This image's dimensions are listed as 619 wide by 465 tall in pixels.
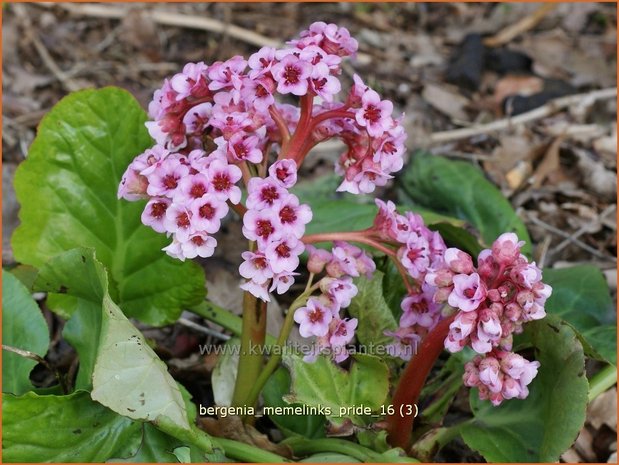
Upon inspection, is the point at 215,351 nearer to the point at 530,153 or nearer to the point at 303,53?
the point at 303,53

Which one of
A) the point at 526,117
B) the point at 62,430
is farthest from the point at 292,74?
the point at 526,117

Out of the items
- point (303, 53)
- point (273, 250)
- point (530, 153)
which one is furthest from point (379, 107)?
point (530, 153)

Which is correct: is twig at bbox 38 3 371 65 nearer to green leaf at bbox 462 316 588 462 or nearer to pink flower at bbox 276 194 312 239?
green leaf at bbox 462 316 588 462

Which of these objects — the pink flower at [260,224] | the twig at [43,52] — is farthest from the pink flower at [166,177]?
the twig at [43,52]

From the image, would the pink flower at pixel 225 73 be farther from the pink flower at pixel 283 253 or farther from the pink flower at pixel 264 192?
the pink flower at pixel 283 253

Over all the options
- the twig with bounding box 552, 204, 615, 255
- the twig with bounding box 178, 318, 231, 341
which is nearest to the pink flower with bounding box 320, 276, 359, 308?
the twig with bounding box 178, 318, 231, 341

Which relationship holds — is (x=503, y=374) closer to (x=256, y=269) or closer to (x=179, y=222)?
(x=256, y=269)
